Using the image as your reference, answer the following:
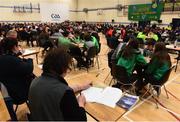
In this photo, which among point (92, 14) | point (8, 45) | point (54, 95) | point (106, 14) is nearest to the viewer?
point (54, 95)

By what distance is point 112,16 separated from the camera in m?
19.5

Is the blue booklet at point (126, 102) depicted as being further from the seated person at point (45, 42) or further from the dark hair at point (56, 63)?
the seated person at point (45, 42)

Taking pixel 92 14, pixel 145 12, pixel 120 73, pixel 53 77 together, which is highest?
pixel 92 14

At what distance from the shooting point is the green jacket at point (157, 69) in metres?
3.17

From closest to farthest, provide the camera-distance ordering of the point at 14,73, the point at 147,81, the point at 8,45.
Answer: the point at 14,73 → the point at 8,45 → the point at 147,81

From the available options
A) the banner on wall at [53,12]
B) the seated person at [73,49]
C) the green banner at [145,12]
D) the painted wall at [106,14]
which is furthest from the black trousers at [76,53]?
the banner on wall at [53,12]

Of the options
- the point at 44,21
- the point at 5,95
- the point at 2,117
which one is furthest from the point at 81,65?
the point at 44,21

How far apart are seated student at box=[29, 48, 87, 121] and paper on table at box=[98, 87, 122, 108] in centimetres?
48

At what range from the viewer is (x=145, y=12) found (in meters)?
15.4

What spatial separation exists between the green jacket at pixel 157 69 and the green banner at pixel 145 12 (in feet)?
41.9

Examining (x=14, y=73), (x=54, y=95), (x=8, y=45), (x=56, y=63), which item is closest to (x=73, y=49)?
(x=8, y=45)

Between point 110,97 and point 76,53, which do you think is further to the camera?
point 76,53

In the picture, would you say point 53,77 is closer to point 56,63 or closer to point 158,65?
point 56,63

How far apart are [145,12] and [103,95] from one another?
15.2 m
